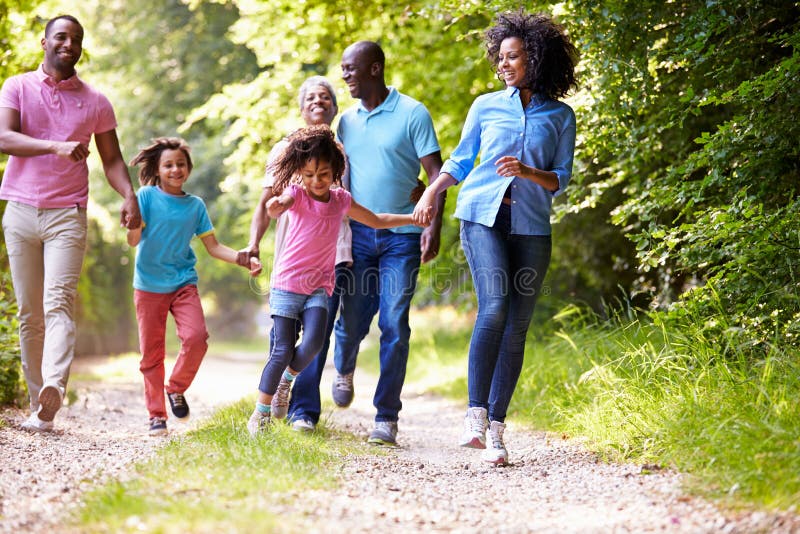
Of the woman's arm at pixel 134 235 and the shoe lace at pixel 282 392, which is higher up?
the woman's arm at pixel 134 235

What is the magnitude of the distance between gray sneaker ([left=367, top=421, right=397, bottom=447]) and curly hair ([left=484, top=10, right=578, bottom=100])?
2.18 meters

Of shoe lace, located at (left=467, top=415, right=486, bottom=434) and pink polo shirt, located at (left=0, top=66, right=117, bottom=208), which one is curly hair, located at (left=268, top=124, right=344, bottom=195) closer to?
pink polo shirt, located at (left=0, top=66, right=117, bottom=208)

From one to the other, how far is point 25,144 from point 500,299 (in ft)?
9.51

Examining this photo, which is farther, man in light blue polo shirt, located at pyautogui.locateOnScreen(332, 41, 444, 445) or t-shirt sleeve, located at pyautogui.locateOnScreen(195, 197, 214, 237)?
t-shirt sleeve, located at pyautogui.locateOnScreen(195, 197, 214, 237)

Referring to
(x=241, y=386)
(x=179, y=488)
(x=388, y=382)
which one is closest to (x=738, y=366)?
(x=388, y=382)

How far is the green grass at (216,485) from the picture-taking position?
289 centimetres

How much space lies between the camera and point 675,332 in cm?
525

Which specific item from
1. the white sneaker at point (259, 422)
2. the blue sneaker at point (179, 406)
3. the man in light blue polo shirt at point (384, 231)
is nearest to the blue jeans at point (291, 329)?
the white sneaker at point (259, 422)

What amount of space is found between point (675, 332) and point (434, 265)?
732 cm

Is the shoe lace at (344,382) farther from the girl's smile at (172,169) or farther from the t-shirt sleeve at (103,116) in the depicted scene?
the t-shirt sleeve at (103,116)

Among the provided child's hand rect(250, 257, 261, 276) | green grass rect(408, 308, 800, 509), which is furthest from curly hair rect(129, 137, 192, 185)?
green grass rect(408, 308, 800, 509)

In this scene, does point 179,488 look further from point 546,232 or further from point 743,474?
point 546,232

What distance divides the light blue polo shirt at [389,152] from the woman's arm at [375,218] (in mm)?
259

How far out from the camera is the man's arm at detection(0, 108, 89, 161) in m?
5.26
